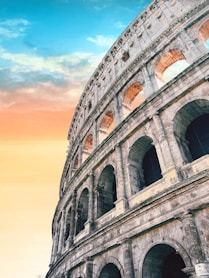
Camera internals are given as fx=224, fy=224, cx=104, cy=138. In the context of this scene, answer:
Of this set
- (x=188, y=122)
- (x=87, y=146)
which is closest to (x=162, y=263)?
(x=188, y=122)

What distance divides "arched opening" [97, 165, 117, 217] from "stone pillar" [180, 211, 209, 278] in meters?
4.86

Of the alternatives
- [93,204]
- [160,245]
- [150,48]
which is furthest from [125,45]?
[160,245]

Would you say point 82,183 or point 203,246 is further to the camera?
point 82,183

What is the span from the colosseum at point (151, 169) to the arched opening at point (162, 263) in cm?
3

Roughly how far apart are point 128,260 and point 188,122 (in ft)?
17.6

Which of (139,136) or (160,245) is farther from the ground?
(139,136)

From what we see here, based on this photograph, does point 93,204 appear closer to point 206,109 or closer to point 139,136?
point 139,136

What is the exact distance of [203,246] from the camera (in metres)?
5.49

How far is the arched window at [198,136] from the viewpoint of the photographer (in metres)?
8.03

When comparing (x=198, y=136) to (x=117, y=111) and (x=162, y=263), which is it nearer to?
(x=162, y=263)

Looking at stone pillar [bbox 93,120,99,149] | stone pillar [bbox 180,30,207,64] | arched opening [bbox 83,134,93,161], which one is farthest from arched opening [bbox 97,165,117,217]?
stone pillar [bbox 180,30,207,64]

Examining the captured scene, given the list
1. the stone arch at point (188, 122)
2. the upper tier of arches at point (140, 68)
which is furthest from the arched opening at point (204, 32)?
the stone arch at point (188, 122)

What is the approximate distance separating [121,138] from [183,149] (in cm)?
291

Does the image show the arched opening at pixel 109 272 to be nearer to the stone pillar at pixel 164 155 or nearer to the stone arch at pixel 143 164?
the stone arch at pixel 143 164
